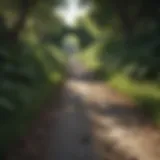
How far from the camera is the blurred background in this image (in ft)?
35.6

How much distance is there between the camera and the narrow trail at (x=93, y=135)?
325 inches

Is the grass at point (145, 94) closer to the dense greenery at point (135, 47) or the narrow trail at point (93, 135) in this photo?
the dense greenery at point (135, 47)

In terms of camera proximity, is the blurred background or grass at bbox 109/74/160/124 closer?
the blurred background

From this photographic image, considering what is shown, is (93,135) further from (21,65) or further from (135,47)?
(135,47)

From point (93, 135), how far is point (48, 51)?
8.00 metres

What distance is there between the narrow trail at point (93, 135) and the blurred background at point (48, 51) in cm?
53

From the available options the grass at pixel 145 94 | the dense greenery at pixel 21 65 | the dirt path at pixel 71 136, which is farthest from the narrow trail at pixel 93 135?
the dense greenery at pixel 21 65

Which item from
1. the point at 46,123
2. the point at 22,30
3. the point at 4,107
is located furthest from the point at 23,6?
the point at 4,107

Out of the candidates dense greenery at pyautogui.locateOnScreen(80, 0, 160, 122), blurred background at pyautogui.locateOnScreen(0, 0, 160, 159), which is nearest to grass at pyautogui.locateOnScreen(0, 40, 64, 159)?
blurred background at pyautogui.locateOnScreen(0, 0, 160, 159)

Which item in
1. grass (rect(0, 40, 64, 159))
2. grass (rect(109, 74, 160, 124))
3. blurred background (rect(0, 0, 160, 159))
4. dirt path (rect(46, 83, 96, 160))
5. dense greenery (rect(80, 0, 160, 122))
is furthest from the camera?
dense greenery (rect(80, 0, 160, 122))

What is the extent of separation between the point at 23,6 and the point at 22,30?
0.85 meters

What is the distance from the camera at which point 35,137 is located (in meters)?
9.49

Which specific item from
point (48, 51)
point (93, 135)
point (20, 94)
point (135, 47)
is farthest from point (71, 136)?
point (48, 51)

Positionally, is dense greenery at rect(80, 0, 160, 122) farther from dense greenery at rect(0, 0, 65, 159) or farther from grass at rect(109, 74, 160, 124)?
dense greenery at rect(0, 0, 65, 159)
